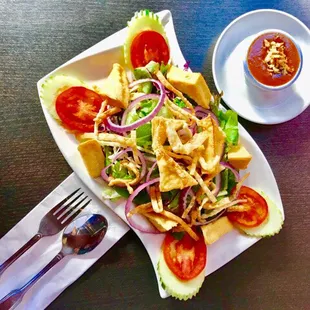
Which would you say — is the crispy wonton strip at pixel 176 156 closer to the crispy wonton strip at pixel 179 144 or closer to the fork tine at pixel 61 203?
the crispy wonton strip at pixel 179 144

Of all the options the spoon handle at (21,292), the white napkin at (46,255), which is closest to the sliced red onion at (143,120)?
the white napkin at (46,255)

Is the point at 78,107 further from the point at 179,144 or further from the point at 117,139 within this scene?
the point at 179,144

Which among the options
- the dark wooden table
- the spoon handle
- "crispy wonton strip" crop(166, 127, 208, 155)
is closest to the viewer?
"crispy wonton strip" crop(166, 127, 208, 155)

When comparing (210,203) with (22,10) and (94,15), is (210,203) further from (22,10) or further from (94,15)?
(22,10)

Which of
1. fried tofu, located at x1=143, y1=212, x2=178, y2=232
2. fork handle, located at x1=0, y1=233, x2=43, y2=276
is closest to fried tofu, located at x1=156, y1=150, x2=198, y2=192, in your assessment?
fried tofu, located at x1=143, y1=212, x2=178, y2=232

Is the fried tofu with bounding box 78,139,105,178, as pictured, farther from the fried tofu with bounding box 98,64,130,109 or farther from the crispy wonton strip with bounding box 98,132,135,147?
the fried tofu with bounding box 98,64,130,109

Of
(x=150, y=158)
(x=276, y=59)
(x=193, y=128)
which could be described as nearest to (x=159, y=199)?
(x=150, y=158)

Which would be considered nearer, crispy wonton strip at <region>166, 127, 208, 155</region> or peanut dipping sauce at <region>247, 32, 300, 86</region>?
crispy wonton strip at <region>166, 127, 208, 155</region>
